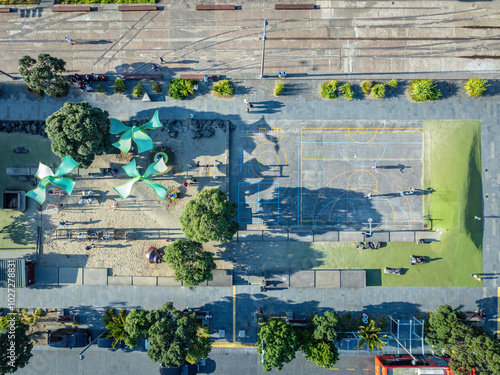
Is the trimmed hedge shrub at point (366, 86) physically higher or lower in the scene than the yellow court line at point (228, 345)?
higher

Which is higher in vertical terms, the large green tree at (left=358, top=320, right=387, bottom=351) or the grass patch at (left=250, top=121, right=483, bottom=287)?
the grass patch at (left=250, top=121, right=483, bottom=287)

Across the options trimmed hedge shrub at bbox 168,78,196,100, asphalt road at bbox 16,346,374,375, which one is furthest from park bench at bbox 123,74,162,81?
asphalt road at bbox 16,346,374,375

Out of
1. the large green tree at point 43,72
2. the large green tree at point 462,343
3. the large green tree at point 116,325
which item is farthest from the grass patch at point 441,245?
the large green tree at point 43,72

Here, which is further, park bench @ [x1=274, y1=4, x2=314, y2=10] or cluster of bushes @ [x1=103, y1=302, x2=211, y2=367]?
park bench @ [x1=274, y1=4, x2=314, y2=10]

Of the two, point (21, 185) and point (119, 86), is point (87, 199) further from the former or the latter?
point (119, 86)

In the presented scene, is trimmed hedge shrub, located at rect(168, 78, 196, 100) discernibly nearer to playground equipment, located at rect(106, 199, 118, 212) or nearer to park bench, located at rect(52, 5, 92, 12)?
park bench, located at rect(52, 5, 92, 12)

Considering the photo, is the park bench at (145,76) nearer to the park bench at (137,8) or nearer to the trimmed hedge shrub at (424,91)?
the park bench at (137,8)

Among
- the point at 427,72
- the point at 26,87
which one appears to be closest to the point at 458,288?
the point at 427,72

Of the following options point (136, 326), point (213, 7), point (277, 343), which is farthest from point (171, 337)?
point (213, 7)
